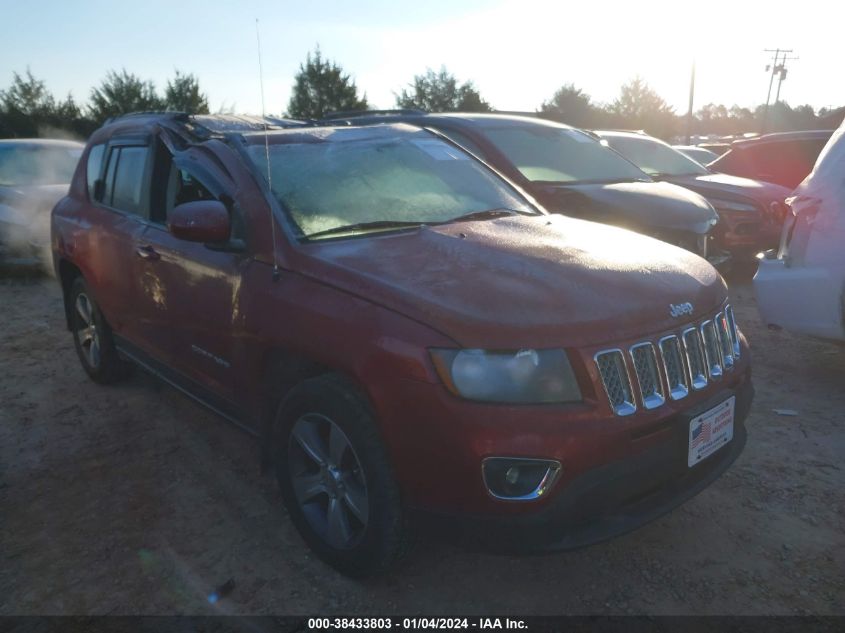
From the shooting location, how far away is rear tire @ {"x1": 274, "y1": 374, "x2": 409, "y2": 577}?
95.8 inches

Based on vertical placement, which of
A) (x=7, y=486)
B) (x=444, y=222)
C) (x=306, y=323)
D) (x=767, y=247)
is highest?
(x=444, y=222)

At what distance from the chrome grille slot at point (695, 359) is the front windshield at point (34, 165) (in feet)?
28.0

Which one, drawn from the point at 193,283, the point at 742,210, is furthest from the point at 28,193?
the point at 742,210

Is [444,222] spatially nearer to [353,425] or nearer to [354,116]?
[353,425]

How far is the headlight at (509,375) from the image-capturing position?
224 centimetres

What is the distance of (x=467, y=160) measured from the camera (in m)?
3.92

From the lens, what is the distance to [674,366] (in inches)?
98.3

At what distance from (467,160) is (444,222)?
795 mm

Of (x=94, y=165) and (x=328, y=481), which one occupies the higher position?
(x=94, y=165)

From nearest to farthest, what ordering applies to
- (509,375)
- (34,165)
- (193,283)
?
(509,375)
(193,283)
(34,165)

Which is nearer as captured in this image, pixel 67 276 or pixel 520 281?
pixel 520 281

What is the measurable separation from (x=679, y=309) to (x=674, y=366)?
0.21 metres

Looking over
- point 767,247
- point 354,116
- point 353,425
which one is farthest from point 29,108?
point 353,425

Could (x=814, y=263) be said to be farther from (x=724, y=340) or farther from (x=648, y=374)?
(x=648, y=374)
